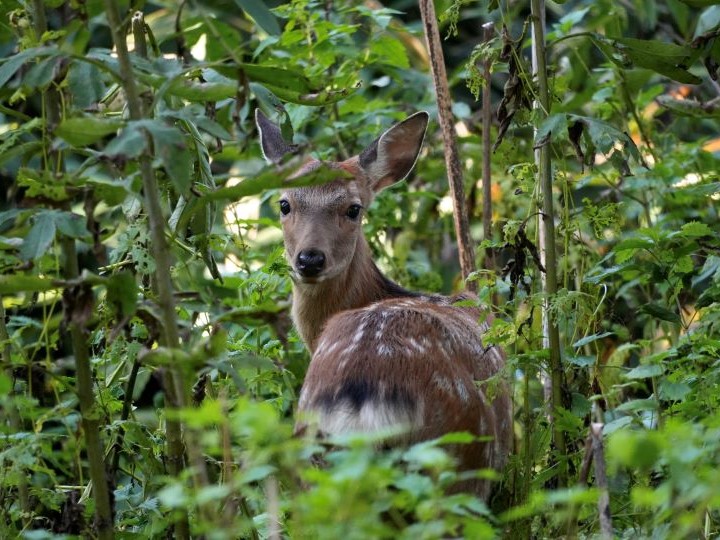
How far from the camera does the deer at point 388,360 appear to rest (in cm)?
370

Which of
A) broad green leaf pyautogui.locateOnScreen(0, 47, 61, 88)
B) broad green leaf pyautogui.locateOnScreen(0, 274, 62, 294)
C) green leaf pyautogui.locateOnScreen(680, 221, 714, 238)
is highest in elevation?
broad green leaf pyautogui.locateOnScreen(0, 47, 61, 88)

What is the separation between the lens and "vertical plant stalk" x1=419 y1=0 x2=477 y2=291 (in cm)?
545

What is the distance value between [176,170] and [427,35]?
2.91 metres

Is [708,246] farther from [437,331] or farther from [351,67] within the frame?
[351,67]

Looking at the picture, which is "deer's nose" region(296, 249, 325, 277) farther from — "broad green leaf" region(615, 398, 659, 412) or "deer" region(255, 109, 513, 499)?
"broad green leaf" region(615, 398, 659, 412)

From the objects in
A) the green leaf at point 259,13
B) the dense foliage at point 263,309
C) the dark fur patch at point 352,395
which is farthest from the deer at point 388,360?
the green leaf at point 259,13

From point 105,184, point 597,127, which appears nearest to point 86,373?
point 105,184

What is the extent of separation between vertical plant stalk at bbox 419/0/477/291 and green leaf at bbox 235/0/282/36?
75.9 inches

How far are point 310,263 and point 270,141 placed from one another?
3.38 ft

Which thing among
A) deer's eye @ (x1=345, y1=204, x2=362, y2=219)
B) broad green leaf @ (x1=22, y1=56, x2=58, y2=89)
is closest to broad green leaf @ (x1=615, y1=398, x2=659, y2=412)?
broad green leaf @ (x1=22, y1=56, x2=58, y2=89)

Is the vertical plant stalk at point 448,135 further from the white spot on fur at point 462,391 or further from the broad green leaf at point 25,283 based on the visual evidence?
the broad green leaf at point 25,283

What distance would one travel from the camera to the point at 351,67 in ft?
20.3

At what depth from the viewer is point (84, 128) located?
2871 millimetres

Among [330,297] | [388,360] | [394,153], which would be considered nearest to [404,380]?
[388,360]
